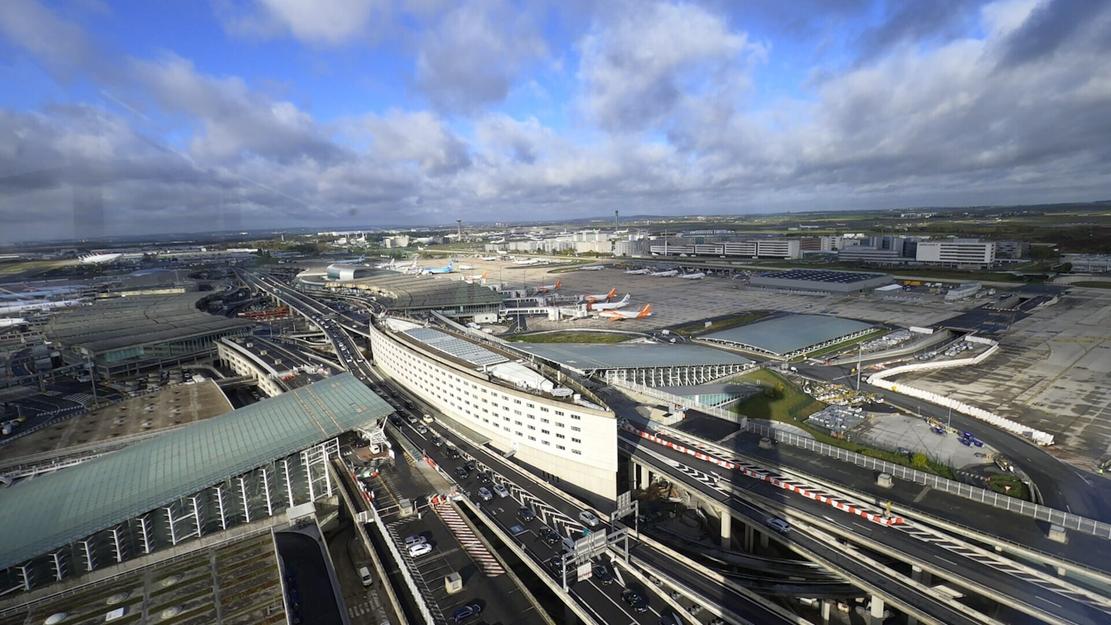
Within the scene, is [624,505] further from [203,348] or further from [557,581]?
[203,348]

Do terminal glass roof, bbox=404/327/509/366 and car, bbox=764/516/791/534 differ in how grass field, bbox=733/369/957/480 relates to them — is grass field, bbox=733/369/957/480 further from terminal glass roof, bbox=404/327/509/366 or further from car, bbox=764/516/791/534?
terminal glass roof, bbox=404/327/509/366

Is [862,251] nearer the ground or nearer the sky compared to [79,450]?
nearer the sky

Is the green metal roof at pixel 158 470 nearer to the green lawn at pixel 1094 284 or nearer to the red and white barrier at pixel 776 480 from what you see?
the red and white barrier at pixel 776 480

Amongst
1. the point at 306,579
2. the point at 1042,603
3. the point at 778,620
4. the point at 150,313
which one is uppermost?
the point at 150,313

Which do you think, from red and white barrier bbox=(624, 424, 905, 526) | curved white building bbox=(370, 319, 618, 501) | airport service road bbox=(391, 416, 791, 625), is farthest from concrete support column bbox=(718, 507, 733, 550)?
curved white building bbox=(370, 319, 618, 501)

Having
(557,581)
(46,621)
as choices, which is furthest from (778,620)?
(46,621)

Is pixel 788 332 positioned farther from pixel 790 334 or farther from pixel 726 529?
pixel 726 529
